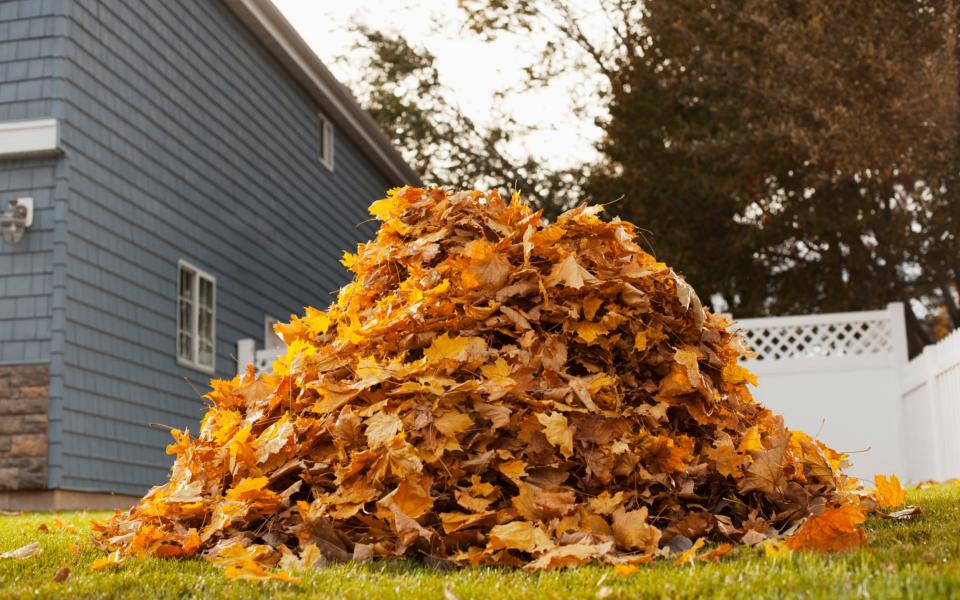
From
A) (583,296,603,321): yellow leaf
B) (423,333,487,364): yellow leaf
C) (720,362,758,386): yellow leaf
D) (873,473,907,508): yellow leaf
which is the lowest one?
(873,473,907,508): yellow leaf

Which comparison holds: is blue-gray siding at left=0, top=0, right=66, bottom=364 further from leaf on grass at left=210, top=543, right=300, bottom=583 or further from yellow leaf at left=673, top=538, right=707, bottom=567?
yellow leaf at left=673, top=538, right=707, bottom=567

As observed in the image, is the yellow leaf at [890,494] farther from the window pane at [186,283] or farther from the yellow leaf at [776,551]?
the window pane at [186,283]

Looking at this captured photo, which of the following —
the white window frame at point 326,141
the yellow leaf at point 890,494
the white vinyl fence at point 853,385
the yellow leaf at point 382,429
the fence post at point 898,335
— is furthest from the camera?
the white window frame at point 326,141

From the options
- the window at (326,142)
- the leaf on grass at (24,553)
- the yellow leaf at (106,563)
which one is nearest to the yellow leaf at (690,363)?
the yellow leaf at (106,563)

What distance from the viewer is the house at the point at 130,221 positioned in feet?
29.8

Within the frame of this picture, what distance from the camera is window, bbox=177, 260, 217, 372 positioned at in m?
11.5

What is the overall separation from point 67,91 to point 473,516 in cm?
747

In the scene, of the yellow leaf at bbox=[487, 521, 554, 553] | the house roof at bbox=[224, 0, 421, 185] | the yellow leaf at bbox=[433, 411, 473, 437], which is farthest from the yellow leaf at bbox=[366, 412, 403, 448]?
the house roof at bbox=[224, 0, 421, 185]

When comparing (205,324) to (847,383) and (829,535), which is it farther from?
(829,535)

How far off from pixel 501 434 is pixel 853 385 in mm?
9072

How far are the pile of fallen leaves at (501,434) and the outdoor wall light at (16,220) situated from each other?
214 inches

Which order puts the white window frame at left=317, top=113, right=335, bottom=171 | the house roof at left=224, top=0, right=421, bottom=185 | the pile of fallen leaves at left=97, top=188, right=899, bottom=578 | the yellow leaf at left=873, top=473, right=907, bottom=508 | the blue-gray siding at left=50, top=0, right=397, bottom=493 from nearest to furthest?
the pile of fallen leaves at left=97, top=188, right=899, bottom=578 < the yellow leaf at left=873, top=473, right=907, bottom=508 < the blue-gray siding at left=50, top=0, right=397, bottom=493 < the house roof at left=224, top=0, right=421, bottom=185 < the white window frame at left=317, top=113, right=335, bottom=171

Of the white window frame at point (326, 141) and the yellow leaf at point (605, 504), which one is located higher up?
the white window frame at point (326, 141)

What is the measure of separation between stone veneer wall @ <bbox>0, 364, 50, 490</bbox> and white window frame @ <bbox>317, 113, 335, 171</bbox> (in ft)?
25.2
